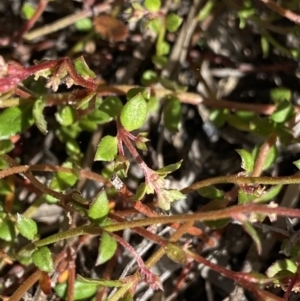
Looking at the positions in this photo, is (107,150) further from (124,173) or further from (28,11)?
(28,11)

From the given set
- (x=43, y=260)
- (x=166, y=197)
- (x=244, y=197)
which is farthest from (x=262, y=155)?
(x=43, y=260)

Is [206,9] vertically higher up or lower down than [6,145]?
higher up

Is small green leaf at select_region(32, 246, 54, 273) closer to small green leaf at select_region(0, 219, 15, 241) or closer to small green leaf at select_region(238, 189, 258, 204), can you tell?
small green leaf at select_region(0, 219, 15, 241)

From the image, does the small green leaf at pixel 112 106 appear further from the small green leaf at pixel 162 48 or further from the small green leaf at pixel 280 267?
the small green leaf at pixel 280 267

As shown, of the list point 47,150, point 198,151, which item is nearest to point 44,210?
point 47,150

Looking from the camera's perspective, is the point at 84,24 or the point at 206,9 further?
the point at 84,24

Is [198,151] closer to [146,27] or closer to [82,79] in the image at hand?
[146,27]
